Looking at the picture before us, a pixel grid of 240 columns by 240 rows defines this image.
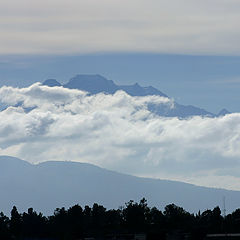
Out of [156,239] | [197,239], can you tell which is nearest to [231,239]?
[197,239]

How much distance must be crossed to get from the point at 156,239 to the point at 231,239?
26.7 meters

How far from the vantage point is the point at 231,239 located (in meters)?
196

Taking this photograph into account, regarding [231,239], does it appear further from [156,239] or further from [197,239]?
[156,239]

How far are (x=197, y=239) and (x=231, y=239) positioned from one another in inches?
407

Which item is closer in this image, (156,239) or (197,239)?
(156,239)

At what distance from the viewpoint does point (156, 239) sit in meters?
175

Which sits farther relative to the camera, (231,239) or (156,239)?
(231,239)

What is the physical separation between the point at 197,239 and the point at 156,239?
1661 cm

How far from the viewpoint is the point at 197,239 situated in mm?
189250
